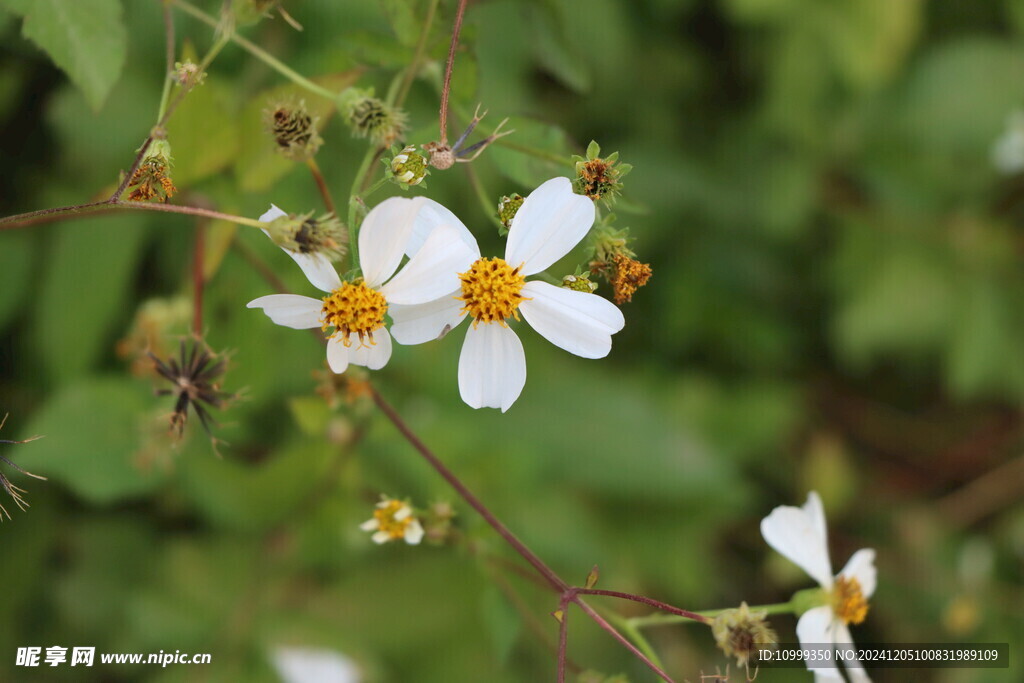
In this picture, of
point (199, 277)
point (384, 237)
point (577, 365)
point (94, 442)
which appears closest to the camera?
point (384, 237)

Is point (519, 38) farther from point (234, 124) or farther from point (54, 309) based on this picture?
point (54, 309)

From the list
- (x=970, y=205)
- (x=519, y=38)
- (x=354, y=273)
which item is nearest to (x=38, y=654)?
(x=354, y=273)

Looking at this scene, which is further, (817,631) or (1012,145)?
(1012,145)

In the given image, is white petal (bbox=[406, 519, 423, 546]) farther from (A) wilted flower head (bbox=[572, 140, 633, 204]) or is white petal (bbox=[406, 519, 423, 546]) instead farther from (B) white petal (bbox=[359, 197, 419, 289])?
(A) wilted flower head (bbox=[572, 140, 633, 204])

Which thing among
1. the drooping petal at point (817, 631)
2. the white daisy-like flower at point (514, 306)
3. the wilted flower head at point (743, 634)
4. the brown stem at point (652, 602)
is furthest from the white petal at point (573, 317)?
the drooping petal at point (817, 631)

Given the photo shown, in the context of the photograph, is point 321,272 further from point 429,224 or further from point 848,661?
point 848,661

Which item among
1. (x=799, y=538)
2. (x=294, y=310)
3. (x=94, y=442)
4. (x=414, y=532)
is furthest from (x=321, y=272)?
(x=94, y=442)

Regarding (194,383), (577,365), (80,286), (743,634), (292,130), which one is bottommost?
(743,634)
